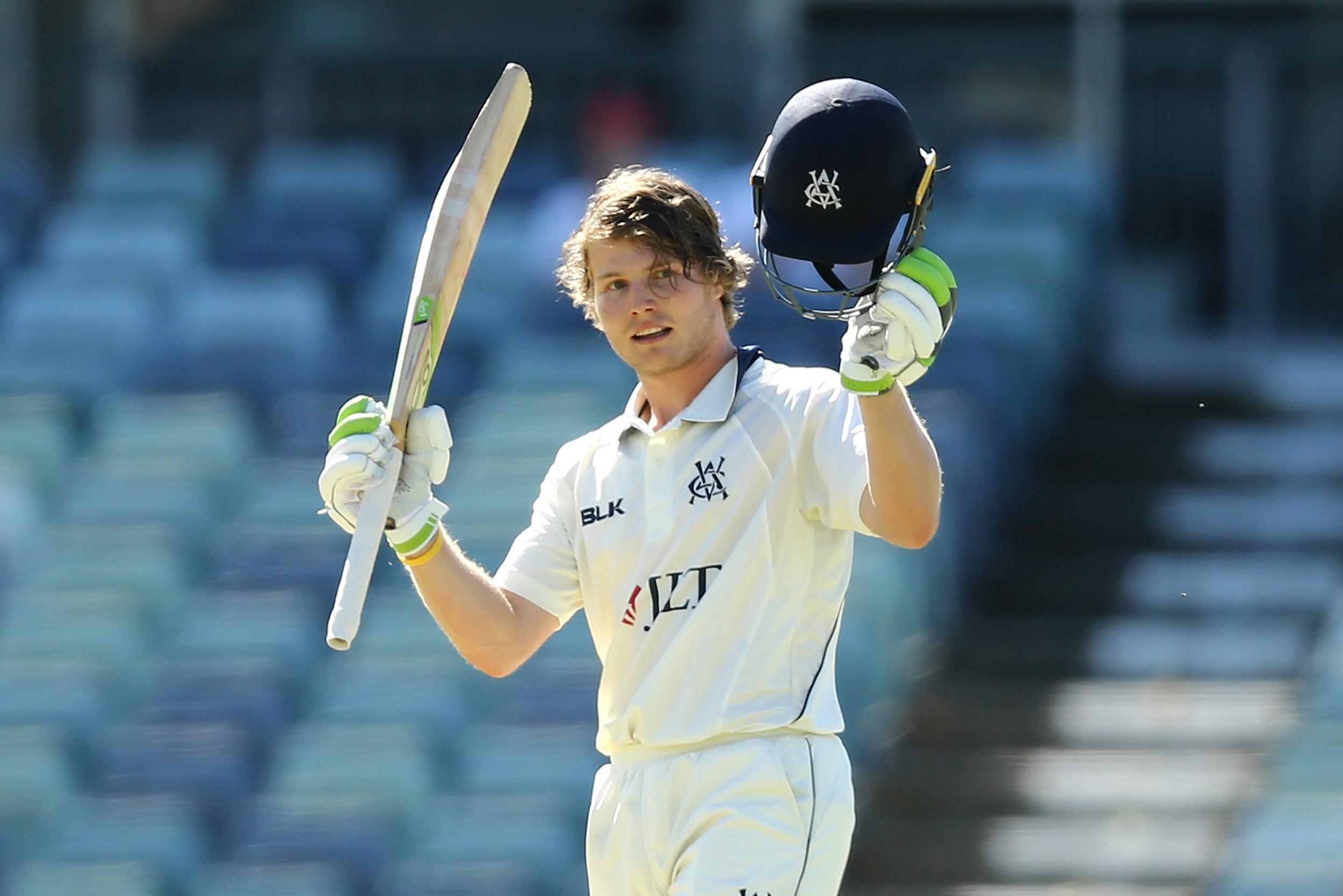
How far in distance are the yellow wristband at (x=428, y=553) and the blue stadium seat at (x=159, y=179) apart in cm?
583

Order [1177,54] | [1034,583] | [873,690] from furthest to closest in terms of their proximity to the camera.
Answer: [1177,54], [1034,583], [873,690]

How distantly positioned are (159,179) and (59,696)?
10.3 feet

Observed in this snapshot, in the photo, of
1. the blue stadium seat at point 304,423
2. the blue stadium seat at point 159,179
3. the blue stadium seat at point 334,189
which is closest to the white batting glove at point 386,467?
the blue stadium seat at point 304,423

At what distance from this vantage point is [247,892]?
5.18m

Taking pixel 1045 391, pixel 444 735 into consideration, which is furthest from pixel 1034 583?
pixel 444 735

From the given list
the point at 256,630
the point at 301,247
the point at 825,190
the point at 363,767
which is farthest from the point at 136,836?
the point at 825,190

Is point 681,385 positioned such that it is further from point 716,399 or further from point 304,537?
point 304,537

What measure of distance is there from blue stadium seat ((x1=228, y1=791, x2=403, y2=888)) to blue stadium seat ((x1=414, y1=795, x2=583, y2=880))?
0.36 ft

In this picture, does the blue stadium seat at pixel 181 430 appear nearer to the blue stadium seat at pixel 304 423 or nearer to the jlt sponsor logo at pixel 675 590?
the blue stadium seat at pixel 304 423

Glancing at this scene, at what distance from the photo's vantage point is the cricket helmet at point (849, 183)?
8.70 feet

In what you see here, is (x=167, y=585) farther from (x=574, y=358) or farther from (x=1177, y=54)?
(x=1177, y=54)

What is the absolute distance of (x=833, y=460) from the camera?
9.19 feet

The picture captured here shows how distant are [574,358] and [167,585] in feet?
5.02

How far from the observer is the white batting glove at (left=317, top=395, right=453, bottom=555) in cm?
283
